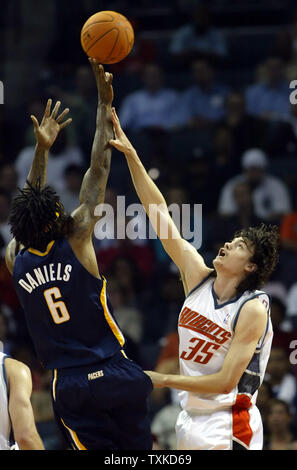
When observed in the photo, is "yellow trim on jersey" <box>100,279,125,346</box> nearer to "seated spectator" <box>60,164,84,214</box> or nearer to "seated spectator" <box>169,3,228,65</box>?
"seated spectator" <box>60,164,84,214</box>

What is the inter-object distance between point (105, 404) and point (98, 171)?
1290mm

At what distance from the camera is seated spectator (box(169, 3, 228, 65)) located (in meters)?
12.0

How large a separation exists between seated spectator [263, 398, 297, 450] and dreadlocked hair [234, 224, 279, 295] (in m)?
2.71

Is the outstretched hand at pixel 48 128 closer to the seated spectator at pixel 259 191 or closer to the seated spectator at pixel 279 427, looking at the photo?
the seated spectator at pixel 279 427

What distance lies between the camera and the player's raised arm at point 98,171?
4850 millimetres

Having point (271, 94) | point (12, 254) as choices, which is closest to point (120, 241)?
point (271, 94)

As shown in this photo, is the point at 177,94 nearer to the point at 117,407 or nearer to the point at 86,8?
the point at 86,8

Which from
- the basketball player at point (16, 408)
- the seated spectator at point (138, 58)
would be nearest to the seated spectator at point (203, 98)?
the seated spectator at point (138, 58)

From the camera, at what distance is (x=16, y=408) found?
174 inches

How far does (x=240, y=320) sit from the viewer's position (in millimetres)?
4855

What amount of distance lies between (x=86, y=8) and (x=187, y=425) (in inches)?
365

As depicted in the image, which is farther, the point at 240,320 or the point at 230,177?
the point at 230,177
